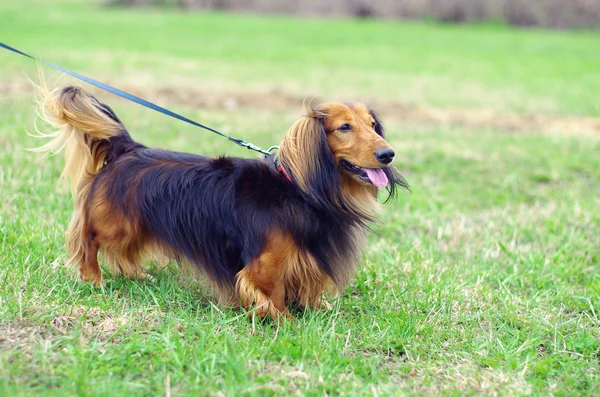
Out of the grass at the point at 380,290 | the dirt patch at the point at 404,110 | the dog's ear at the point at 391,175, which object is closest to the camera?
the grass at the point at 380,290

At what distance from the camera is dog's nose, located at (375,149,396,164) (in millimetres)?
3697

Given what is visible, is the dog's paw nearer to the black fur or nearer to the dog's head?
the black fur

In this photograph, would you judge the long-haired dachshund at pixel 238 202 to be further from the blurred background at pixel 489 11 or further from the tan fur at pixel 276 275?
the blurred background at pixel 489 11

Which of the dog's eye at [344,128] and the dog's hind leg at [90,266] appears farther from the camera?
the dog's hind leg at [90,266]

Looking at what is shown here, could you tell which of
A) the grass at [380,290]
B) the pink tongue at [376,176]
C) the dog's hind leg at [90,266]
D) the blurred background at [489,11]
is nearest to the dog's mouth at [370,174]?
the pink tongue at [376,176]

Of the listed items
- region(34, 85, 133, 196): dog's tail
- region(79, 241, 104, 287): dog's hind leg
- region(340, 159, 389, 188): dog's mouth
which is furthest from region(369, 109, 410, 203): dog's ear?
region(79, 241, 104, 287): dog's hind leg

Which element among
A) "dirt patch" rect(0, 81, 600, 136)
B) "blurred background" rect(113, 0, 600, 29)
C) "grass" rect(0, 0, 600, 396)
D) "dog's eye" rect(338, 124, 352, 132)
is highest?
"blurred background" rect(113, 0, 600, 29)

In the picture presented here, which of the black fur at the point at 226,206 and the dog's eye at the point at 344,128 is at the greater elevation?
the dog's eye at the point at 344,128

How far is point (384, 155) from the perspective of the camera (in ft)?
12.1

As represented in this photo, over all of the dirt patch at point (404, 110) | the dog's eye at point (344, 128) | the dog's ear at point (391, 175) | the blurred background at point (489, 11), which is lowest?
the dirt patch at point (404, 110)

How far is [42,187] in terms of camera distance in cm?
612

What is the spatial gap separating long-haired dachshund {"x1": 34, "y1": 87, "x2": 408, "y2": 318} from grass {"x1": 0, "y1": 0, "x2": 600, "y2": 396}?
0.25m

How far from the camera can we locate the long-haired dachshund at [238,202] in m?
3.87

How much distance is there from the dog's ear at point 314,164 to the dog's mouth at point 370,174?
9 centimetres
